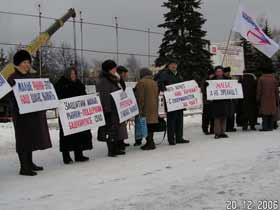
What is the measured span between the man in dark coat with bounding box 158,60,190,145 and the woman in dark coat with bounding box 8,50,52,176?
369cm

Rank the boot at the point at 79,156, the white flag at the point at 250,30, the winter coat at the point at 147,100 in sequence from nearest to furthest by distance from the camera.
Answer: the boot at the point at 79,156
the winter coat at the point at 147,100
the white flag at the point at 250,30

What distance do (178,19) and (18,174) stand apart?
Result: 2856 cm

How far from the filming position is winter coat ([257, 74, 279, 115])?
1445 centimetres

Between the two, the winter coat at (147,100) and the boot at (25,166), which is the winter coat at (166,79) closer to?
the winter coat at (147,100)

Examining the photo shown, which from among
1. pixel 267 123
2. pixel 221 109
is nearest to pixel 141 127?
pixel 221 109

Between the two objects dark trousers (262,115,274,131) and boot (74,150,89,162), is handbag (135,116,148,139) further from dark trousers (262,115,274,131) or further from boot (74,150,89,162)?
dark trousers (262,115,274,131)

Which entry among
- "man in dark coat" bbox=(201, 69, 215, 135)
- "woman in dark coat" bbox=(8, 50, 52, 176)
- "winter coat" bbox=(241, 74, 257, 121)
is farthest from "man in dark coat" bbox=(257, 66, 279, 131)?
"woman in dark coat" bbox=(8, 50, 52, 176)

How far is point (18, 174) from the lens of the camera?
9.13m

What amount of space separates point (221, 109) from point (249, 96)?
206 centimetres

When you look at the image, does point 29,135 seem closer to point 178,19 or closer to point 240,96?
point 240,96

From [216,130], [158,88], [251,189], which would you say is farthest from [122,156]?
[251,189]

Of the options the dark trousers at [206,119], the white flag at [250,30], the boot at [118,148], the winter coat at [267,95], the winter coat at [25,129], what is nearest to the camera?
the winter coat at [25,129]
